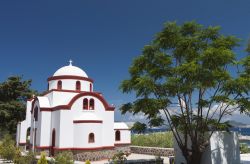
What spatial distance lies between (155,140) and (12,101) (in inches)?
884

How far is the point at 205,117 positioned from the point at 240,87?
3330 mm

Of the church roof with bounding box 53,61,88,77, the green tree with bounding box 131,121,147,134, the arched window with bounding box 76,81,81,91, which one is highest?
the church roof with bounding box 53,61,88,77

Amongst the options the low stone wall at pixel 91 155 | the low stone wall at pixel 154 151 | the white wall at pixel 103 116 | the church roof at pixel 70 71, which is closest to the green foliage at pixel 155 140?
the low stone wall at pixel 154 151

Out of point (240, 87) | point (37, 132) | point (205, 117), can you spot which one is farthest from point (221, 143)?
point (37, 132)

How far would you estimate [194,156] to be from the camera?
48.6 ft

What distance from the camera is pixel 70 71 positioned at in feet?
89.0

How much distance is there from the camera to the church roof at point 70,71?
26989 millimetres

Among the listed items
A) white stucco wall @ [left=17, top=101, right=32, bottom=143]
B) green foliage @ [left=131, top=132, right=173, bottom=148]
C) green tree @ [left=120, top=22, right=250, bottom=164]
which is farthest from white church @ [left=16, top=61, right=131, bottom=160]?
green tree @ [left=120, top=22, right=250, bottom=164]

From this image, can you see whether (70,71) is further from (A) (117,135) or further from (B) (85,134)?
(A) (117,135)

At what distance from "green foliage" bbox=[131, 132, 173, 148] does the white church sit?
2.29m

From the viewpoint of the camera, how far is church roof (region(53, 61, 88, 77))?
27.0m

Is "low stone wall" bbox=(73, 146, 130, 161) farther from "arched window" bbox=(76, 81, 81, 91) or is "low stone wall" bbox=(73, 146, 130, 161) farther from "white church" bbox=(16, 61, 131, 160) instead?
"arched window" bbox=(76, 81, 81, 91)

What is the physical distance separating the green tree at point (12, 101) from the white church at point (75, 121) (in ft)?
33.8

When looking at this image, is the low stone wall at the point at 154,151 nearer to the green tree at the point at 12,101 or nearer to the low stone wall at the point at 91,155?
the low stone wall at the point at 91,155
